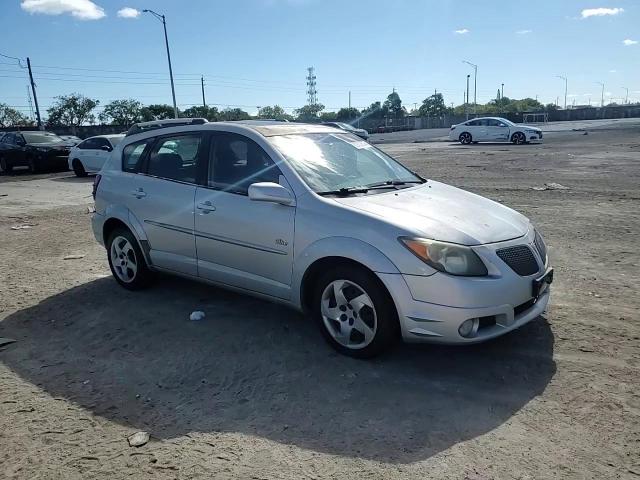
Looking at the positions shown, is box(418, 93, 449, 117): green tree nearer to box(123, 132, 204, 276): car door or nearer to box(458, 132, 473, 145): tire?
box(458, 132, 473, 145): tire

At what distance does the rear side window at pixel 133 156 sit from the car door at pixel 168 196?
12 mm

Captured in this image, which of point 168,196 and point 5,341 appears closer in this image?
point 5,341

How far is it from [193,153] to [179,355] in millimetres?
1944

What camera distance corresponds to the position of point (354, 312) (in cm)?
386

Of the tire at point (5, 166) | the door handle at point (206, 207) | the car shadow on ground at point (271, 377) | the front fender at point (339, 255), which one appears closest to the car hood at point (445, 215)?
the front fender at point (339, 255)

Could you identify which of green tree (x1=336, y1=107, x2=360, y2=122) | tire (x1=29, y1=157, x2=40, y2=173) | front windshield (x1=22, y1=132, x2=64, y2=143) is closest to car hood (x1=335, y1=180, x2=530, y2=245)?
tire (x1=29, y1=157, x2=40, y2=173)

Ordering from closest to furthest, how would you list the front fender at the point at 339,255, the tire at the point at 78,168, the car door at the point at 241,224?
the front fender at the point at 339,255
the car door at the point at 241,224
the tire at the point at 78,168

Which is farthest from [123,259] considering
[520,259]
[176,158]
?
[520,259]

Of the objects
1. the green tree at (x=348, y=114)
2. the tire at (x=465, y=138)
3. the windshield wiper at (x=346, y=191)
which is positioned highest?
the green tree at (x=348, y=114)

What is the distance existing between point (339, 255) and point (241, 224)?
1.05 meters

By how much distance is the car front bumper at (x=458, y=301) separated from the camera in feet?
11.4

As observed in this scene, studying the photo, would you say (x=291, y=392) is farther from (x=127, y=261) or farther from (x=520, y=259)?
(x=127, y=261)

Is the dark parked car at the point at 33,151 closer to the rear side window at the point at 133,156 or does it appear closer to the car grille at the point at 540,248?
the rear side window at the point at 133,156

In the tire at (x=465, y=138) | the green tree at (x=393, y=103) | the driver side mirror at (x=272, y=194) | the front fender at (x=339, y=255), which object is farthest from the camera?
the green tree at (x=393, y=103)
